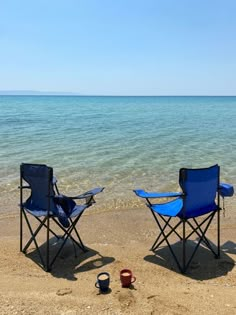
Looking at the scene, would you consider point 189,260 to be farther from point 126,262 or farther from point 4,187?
point 4,187

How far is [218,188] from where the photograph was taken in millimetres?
4840

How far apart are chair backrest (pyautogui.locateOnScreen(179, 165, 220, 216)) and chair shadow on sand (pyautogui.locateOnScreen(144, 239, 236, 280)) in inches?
26.5

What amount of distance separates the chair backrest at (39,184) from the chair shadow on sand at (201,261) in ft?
4.98

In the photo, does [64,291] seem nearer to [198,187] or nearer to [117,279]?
[117,279]

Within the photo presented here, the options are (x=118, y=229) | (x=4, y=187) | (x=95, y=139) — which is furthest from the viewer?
(x=95, y=139)

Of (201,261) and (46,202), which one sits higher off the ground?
(46,202)

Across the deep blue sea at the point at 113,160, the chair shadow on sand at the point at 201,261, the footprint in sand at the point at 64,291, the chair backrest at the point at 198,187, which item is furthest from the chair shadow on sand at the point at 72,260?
the deep blue sea at the point at 113,160

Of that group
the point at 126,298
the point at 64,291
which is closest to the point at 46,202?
the point at 64,291

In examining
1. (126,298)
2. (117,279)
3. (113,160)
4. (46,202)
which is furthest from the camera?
(113,160)

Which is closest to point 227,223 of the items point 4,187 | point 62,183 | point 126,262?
point 126,262

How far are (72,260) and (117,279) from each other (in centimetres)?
90

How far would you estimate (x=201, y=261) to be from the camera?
4.82m

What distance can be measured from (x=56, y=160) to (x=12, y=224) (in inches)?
247

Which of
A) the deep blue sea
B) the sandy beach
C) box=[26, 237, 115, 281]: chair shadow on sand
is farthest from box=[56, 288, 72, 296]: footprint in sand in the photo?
the deep blue sea
